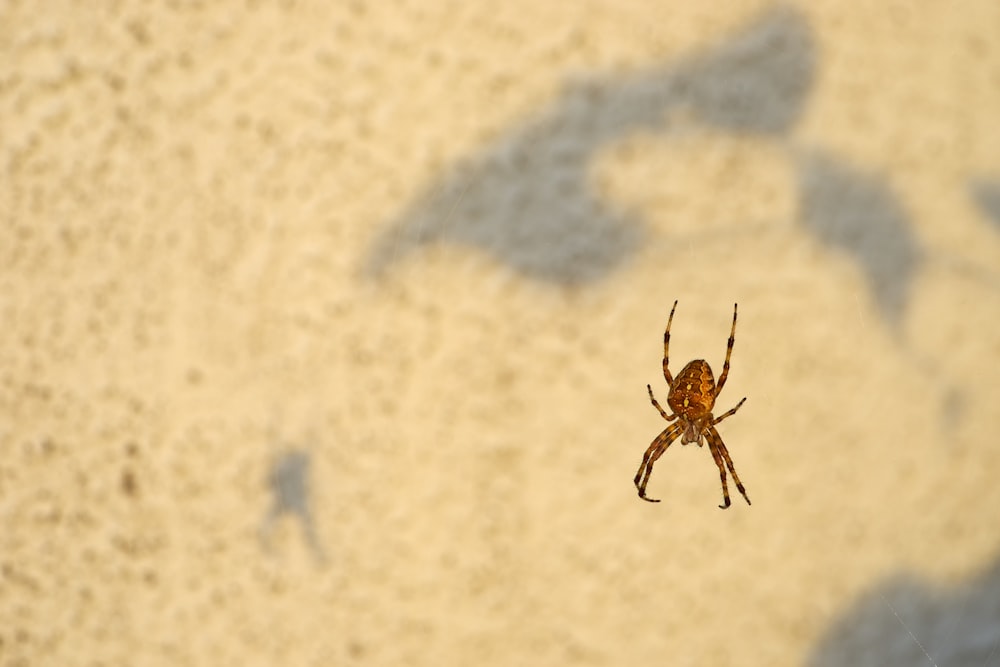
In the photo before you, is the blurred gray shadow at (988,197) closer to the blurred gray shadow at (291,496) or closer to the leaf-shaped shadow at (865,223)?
the leaf-shaped shadow at (865,223)

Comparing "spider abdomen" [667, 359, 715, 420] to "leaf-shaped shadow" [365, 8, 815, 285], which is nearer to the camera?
"spider abdomen" [667, 359, 715, 420]

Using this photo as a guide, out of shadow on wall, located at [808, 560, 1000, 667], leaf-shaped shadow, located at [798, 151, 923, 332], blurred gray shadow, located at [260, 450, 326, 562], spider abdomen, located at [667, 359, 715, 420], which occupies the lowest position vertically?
spider abdomen, located at [667, 359, 715, 420]

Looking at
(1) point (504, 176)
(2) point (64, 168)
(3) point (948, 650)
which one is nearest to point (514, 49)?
(1) point (504, 176)

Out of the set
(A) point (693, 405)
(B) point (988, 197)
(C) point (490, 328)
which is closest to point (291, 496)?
(C) point (490, 328)

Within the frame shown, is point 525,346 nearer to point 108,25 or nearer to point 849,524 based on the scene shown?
point 849,524

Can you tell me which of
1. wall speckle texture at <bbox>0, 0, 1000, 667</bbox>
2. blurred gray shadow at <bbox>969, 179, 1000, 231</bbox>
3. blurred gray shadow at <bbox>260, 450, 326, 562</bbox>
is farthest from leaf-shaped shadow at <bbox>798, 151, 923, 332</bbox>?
blurred gray shadow at <bbox>260, 450, 326, 562</bbox>

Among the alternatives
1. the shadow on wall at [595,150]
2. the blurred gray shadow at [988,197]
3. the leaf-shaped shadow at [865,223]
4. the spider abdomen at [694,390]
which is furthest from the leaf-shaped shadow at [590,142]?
the spider abdomen at [694,390]

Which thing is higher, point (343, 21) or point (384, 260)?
point (343, 21)

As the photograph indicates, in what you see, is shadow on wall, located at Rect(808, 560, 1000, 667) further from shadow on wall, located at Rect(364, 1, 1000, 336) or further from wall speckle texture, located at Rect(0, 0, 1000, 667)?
shadow on wall, located at Rect(364, 1, 1000, 336)
